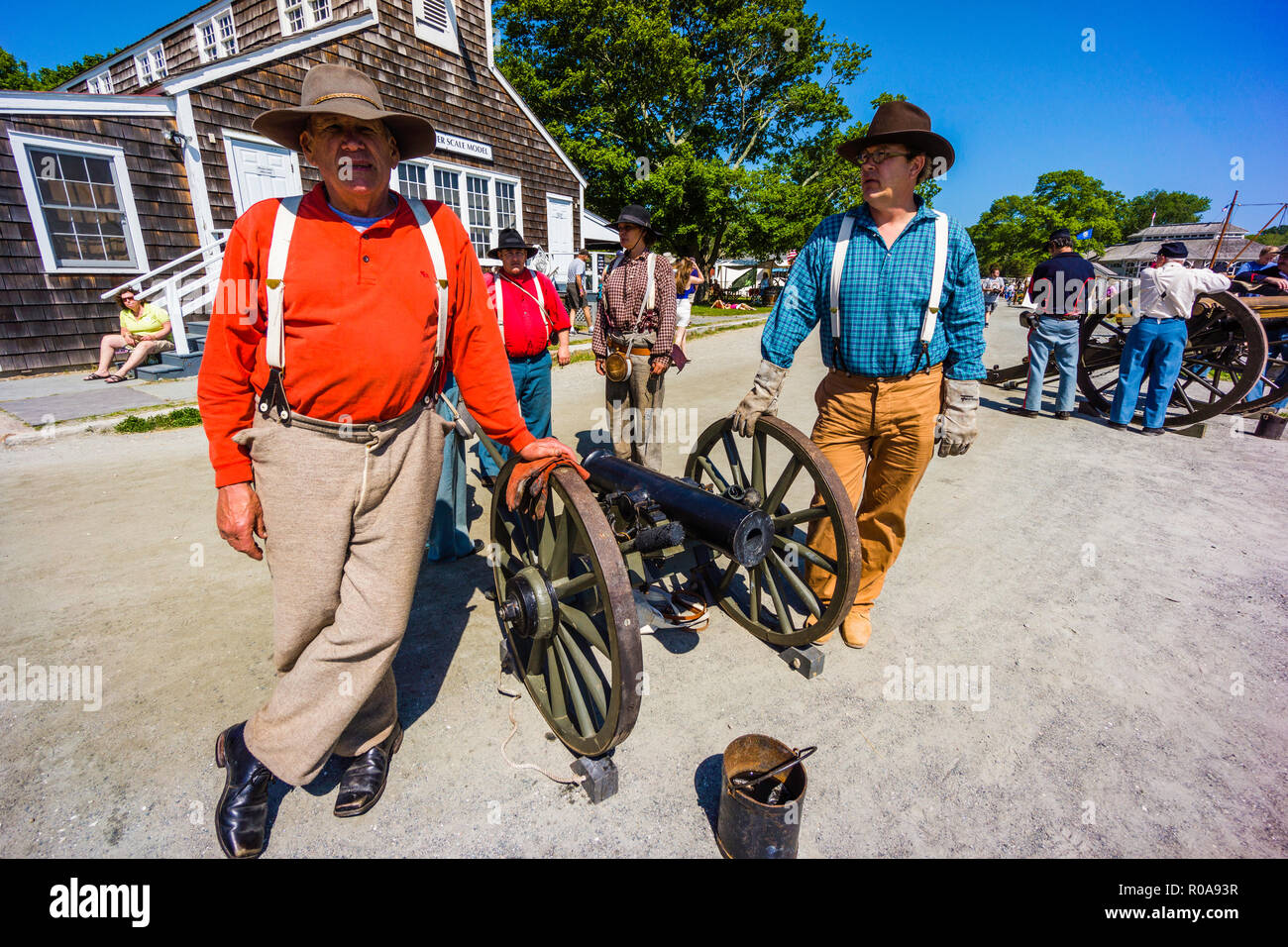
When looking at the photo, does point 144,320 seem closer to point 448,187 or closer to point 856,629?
point 448,187

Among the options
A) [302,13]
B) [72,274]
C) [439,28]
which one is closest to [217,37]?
[302,13]

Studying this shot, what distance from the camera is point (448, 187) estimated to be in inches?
519

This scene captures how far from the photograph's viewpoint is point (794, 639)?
9.10 feet

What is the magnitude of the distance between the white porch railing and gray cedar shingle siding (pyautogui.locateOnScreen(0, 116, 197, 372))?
0.31 m

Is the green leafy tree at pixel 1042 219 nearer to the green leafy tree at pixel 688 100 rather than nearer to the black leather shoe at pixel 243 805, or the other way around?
the green leafy tree at pixel 688 100

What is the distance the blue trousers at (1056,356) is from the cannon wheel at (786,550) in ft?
20.6

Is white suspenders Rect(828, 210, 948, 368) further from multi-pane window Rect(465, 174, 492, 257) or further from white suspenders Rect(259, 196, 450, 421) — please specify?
multi-pane window Rect(465, 174, 492, 257)

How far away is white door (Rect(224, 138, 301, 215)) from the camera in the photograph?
999 cm

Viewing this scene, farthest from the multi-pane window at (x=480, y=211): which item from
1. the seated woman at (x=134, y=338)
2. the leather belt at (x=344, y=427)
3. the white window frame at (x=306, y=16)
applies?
the leather belt at (x=344, y=427)

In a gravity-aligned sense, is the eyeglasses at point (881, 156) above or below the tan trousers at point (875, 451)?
above

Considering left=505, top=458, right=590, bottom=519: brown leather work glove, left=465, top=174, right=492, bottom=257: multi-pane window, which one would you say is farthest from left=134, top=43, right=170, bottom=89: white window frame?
left=505, top=458, right=590, bottom=519: brown leather work glove

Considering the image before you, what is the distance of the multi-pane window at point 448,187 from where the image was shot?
12.9 meters

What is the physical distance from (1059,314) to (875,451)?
6.18 m
